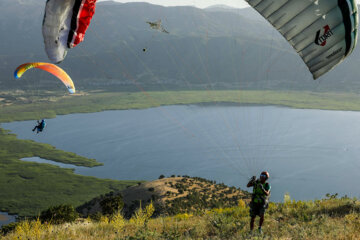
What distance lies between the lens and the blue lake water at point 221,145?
61656mm

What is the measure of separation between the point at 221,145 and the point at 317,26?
250 feet

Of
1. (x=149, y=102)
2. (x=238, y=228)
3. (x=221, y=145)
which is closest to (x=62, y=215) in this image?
(x=238, y=228)

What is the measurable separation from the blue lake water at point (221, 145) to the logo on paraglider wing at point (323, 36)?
3143 cm

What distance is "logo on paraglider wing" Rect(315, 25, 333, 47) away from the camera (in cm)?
752

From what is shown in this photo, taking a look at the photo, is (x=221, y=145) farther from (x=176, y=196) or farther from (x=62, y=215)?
(x=62, y=215)

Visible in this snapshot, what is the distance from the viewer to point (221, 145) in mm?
82750

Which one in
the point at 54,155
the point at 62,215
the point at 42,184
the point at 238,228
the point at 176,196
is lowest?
the point at 42,184

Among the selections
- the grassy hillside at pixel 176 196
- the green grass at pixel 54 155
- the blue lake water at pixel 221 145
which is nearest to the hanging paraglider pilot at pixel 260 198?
the grassy hillside at pixel 176 196

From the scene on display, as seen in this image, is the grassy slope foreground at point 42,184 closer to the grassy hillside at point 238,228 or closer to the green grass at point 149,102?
the grassy hillside at point 238,228

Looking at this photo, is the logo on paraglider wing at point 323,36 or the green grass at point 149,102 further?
the green grass at point 149,102

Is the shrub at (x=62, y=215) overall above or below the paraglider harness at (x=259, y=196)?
below

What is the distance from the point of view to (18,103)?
160 metres

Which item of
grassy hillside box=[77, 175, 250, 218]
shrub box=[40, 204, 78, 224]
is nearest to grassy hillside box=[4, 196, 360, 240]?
shrub box=[40, 204, 78, 224]

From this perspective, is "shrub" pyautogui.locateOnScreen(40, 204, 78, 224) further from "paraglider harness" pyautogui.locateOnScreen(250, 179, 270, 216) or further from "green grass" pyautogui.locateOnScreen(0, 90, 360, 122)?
"green grass" pyautogui.locateOnScreen(0, 90, 360, 122)
